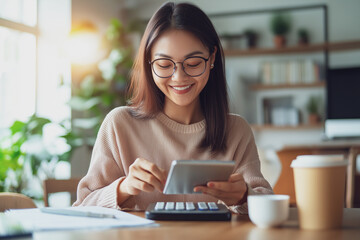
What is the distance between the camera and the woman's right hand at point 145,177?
108cm

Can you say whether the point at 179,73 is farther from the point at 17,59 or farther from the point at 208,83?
the point at 17,59

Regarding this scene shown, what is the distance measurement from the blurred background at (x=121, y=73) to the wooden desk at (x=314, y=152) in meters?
0.05

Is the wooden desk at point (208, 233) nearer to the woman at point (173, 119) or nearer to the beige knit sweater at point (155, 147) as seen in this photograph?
the woman at point (173, 119)

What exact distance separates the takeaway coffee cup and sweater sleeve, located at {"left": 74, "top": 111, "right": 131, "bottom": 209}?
493mm

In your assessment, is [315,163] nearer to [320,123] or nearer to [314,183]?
[314,183]

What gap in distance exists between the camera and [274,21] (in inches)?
216

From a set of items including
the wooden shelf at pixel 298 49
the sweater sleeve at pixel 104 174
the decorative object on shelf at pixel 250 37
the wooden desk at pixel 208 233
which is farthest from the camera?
the decorative object on shelf at pixel 250 37

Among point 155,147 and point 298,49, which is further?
point 298,49

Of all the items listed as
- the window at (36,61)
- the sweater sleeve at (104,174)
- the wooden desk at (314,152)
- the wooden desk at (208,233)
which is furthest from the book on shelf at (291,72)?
the wooden desk at (208,233)

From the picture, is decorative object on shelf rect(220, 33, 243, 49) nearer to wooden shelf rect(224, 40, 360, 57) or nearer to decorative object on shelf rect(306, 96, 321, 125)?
wooden shelf rect(224, 40, 360, 57)

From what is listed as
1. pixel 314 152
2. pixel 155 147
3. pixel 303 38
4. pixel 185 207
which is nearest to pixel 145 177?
pixel 185 207

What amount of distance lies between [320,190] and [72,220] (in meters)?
0.52

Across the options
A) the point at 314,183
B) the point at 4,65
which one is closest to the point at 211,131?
the point at 314,183

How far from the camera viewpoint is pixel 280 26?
5.45m
